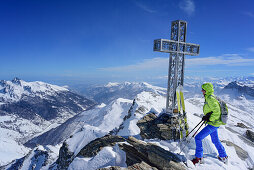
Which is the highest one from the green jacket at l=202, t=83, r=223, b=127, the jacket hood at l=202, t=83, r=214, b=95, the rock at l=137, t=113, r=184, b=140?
the jacket hood at l=202, t=83, r=214, b=95

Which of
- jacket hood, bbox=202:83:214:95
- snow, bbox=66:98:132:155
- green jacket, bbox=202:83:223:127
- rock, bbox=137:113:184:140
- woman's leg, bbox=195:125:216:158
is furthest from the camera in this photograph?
snow, bbox=66:98:132:155

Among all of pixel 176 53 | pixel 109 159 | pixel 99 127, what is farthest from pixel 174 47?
pixel 99 127

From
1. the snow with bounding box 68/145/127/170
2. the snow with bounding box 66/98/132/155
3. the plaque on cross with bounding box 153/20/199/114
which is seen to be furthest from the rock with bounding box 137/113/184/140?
the snow with bounding box 66/98/132/155

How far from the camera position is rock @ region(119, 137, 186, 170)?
786 cm

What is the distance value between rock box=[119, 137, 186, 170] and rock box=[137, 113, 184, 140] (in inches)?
171

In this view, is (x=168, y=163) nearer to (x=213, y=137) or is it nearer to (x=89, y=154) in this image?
(x=213, y=137)

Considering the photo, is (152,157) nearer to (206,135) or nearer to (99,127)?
(206,135)

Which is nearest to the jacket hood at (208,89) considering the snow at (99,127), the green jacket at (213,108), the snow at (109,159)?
the green jacket at (213,108)

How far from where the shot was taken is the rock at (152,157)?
25.8 ft

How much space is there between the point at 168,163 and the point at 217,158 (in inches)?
182

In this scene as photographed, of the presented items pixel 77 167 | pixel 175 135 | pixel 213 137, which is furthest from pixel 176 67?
pixel 77 167

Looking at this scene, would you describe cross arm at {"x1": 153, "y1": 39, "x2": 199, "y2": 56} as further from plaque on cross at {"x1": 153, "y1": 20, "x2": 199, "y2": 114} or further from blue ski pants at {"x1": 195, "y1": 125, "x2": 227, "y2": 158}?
blue ski pants at {"x1": 195, "y1": 125, "x2": 227, "y2": 158}

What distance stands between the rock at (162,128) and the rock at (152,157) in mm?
4345

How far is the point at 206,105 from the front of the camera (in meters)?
8.45
